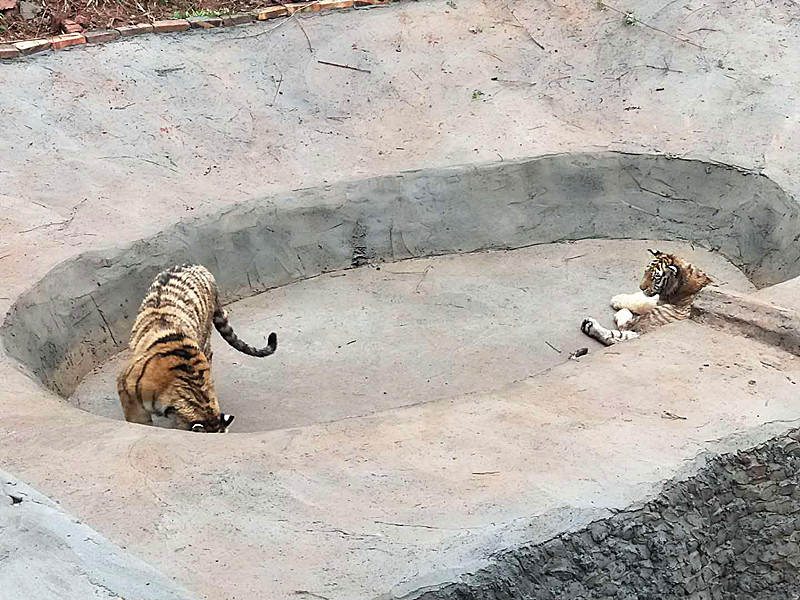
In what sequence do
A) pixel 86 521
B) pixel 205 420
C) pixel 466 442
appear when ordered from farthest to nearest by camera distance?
pixel 205 420, pixel 466 442, pixel 86 521

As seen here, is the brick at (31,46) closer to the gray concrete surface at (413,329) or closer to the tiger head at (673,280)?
the gray concrete surface at (413,329)

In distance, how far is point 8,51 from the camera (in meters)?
7.68

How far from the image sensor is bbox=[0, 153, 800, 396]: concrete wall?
6.37m

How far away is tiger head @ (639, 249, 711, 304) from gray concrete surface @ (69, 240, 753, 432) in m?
0.53

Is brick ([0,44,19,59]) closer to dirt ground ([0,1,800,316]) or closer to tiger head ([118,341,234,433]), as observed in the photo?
dirt ground ([0,1,800,316])

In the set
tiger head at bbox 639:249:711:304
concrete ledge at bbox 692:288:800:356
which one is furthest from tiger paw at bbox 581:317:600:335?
concrete ledge at bbox 692:288:800:356

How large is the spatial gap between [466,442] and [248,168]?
4.42 metres

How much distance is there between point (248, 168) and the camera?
759cm

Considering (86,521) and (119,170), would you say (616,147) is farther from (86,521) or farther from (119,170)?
(86,521)

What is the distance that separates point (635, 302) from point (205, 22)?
15.7 feet

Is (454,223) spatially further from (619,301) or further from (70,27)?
(70,27)

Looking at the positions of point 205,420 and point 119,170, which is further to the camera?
point 119,170

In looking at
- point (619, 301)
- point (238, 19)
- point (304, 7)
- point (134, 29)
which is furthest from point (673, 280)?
point (134, 29)

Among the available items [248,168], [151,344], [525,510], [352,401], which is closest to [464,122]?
[248,168]
